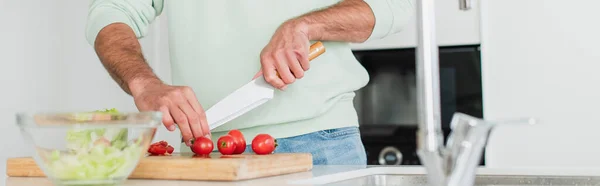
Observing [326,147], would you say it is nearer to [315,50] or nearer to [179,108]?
[315,50]

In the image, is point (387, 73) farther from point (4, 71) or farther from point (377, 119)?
point (4, 71)

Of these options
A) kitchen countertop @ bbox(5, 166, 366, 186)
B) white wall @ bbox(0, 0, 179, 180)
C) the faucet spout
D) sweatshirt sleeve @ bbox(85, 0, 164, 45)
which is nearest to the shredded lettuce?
kitchen countertop @ bbox(5, 166, 366, 186)

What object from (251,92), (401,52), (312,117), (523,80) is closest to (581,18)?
(523,80)

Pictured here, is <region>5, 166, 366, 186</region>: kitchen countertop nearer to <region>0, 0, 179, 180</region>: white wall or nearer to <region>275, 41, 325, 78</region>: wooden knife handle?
<region>275, 41, 325, 78</region>: wooden knife handle

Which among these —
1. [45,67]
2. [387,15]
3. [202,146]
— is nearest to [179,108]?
→ [202,146]

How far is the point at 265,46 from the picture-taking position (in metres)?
1.68

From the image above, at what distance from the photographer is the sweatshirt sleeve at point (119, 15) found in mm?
1879

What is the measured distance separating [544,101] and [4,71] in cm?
178

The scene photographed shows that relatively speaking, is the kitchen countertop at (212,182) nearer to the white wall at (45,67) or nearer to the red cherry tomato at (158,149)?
the red cherry tomato at (158,149)

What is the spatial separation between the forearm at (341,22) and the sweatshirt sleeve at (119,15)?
17.6 inches

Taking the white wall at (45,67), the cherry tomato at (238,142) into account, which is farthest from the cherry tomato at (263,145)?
the white wall at (45,67)

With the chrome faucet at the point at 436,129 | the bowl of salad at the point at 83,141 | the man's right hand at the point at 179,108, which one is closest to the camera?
the chrome faucet at the point at 436,129

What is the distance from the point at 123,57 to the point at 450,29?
57.9 inches

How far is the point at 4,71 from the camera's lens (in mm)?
2652
